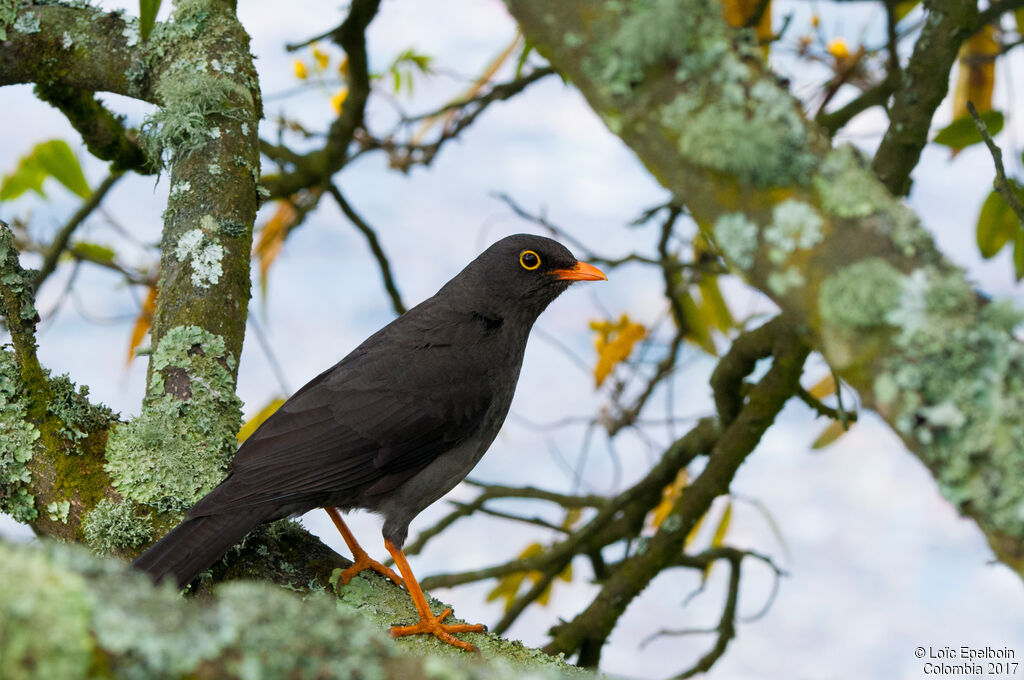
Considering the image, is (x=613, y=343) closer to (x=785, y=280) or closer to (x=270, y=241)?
(x=270, y=241)

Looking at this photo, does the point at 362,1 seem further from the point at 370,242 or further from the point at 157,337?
the point at 157,337

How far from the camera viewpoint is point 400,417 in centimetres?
338

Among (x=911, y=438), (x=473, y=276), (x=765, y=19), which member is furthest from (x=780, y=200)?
(x=765, y=19)

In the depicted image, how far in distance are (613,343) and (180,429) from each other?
7.52 ft

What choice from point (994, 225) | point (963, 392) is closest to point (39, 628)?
point (963, 392)

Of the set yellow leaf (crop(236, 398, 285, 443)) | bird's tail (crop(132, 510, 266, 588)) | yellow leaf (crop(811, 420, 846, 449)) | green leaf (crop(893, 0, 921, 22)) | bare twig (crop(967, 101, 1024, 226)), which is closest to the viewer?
bare twig (crop(967, 101, 1024, 226))

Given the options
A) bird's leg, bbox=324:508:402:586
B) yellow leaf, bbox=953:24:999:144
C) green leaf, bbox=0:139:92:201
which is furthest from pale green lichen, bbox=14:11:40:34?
yellow leaf, bbox=953:24:999:144

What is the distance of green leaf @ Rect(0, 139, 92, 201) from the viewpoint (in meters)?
4.80

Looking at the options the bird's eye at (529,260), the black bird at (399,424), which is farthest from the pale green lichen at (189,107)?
the bird's eye at (529,260)

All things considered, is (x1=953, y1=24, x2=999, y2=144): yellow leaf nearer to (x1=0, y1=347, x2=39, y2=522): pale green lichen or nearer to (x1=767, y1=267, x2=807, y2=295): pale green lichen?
(x1=767, y1=267, x2=807, y2=295): pale green lichen

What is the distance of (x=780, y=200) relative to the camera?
160cm

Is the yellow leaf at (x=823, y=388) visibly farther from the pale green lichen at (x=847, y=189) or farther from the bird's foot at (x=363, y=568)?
the pale green lichen at (x=847, y=189)

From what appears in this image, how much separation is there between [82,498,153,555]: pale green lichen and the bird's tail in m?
0.14

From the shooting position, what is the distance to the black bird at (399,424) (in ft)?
9.28
